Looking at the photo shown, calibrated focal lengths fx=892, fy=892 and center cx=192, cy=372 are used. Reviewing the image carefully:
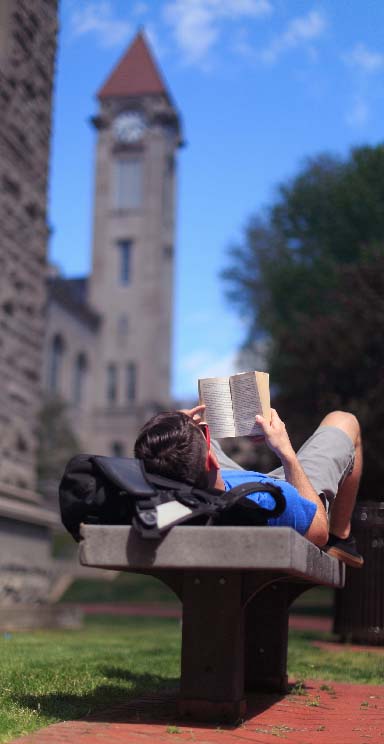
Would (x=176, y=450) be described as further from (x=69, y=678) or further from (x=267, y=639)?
(x=69, y=678)

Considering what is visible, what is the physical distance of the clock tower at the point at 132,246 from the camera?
59094 millimetres

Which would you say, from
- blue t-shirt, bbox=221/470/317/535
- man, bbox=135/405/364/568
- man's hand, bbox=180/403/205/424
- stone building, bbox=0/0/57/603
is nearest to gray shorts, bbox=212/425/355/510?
man, bbox=135/405/364/568

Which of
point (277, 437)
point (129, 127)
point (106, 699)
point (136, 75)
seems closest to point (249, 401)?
point (277, 437)

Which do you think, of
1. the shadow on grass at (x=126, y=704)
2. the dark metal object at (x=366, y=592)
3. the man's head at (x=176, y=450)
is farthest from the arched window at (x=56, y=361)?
→ the man's head at (x=176, y=450)

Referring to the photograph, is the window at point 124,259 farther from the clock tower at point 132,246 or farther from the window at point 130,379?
the window at point 130,379

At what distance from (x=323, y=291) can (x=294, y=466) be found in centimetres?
2154

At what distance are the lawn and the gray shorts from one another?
1.24m

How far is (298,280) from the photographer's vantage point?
25250mm

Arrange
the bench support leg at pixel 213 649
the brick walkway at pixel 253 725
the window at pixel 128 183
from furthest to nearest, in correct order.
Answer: the window at pixel 128 183
the bench support leg at pixel 213 649
the brick walkway at pixel 253 725

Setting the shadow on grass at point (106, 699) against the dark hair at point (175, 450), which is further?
the shadow on grass at point (106, 699)

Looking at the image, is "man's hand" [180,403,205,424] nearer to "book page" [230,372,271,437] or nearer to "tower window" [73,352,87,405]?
"book page" [230,372,271,437]

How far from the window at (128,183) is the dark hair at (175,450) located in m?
59.9

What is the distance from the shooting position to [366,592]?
719cm

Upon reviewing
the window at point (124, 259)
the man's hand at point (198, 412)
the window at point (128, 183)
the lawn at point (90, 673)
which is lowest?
the lawn at point (90, 673)
